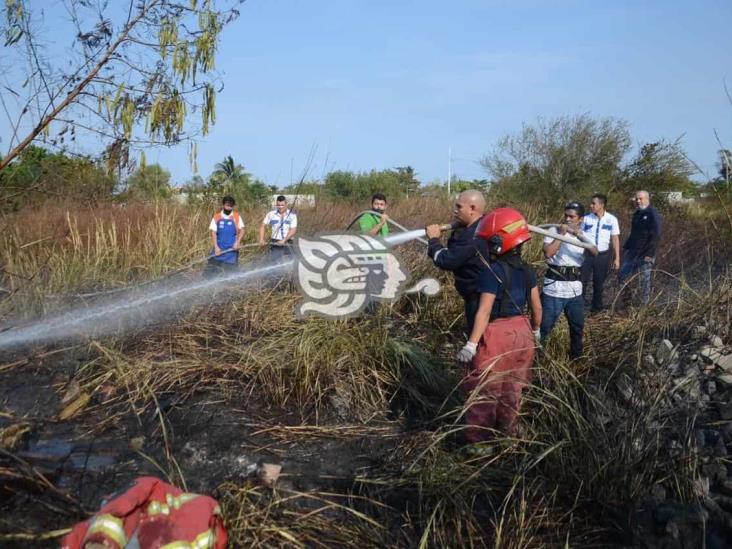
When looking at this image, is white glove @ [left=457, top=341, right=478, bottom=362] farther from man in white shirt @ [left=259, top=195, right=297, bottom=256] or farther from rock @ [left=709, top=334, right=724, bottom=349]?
man in white shirt @ [left=259, top=195, right=297, bottom=256]

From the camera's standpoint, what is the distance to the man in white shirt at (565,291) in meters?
5.36

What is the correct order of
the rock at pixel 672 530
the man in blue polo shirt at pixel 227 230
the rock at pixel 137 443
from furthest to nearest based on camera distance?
the man in blue polo shirt at pixel 227 230 < the rock at pixel 137 443 < the rock at pixel 672 530

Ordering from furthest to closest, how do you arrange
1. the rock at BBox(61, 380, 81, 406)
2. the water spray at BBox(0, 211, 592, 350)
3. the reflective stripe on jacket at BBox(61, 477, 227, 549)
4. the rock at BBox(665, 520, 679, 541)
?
the water spray at BBox(0, 211, 592, 350), the rock at BBox(61, 380, 81, 406), the rock at BBox(665, 520, 679, 541), the reflective stripe on jacket at BBox(61, 477, 227, 549)

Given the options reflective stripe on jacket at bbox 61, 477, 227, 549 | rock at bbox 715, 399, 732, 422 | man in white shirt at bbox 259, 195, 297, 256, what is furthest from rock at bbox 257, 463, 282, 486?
man in white shirt at bbox 259, 195, 297, 256

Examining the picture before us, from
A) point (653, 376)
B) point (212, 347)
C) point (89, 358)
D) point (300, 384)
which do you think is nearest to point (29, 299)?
point (89, 358)

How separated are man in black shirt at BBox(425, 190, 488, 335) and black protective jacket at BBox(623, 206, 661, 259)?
158 inches

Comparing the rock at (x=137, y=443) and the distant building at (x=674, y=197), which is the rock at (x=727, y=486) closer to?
the rock at (x=137, y=443)

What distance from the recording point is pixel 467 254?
13.0 feet

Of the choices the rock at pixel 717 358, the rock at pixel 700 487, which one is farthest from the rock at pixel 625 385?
the rock at pixel 700 487

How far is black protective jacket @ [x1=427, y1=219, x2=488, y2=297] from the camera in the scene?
3.93 m

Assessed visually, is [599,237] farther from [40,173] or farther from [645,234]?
[40,173]

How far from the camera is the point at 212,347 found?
5789mm

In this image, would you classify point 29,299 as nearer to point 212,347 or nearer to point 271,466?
point 212,347

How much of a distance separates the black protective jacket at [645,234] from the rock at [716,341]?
3.15m
